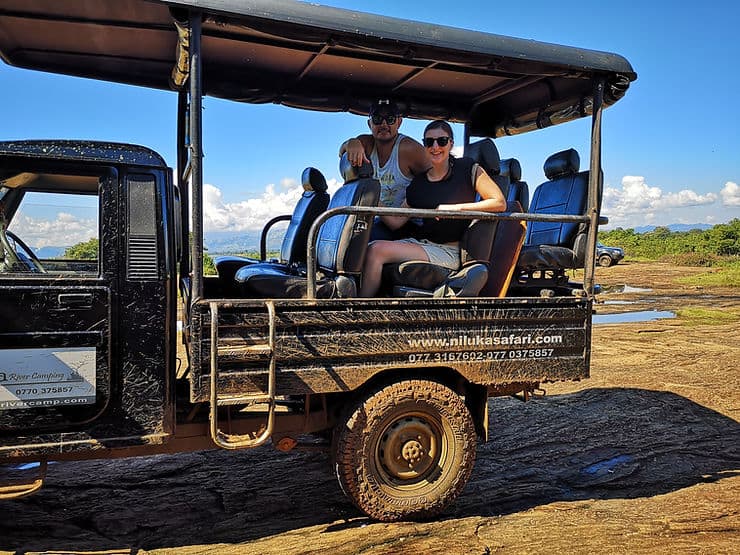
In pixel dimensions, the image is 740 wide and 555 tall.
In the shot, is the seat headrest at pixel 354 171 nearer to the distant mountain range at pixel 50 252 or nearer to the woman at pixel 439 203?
the woman at pixel 439 203

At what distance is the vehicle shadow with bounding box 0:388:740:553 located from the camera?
3.73m

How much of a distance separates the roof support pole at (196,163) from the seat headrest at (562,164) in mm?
3207

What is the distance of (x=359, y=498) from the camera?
12.3ft

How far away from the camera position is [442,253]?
4.34 meters

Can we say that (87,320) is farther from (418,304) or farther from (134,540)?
(418,304)

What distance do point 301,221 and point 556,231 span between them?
6.81 ft

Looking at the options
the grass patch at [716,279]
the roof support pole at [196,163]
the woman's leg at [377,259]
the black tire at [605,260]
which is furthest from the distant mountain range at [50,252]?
the grass patch at [716,279]

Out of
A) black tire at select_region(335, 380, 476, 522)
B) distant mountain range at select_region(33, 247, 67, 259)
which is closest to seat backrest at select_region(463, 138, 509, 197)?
black tire at select_region(335, 380, 476, 522)

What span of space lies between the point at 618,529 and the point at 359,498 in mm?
1553

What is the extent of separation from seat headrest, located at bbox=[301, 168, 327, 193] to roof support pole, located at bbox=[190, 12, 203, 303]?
81.8 inches

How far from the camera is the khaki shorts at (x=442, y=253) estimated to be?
4289 millimetres

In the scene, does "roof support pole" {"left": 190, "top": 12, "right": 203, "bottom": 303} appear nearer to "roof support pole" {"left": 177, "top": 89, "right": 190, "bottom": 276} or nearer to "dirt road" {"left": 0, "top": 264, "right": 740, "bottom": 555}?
"roof support pole" {"left": 177, "top": 89, "right": 190, "bottom": 276}

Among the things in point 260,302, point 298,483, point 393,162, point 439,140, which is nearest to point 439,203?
point 439,140

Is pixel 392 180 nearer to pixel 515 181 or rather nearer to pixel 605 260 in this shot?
pixel 515 181
